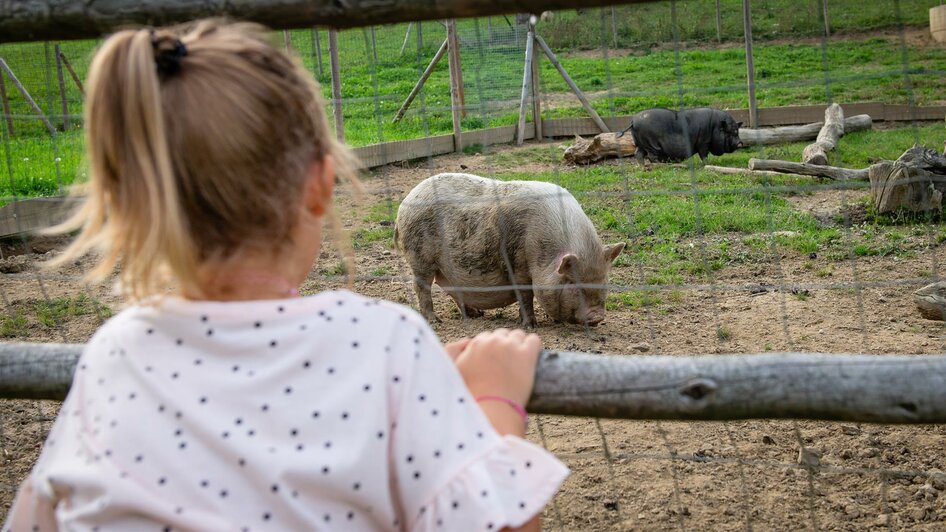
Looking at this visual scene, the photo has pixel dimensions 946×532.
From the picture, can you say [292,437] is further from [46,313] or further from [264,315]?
[46,313]

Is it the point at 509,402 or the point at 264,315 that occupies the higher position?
the point at 264,315

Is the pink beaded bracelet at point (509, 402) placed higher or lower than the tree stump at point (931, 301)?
higher

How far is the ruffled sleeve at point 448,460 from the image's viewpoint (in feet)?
4.07

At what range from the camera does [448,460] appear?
125 cm

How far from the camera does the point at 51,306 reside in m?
6.59

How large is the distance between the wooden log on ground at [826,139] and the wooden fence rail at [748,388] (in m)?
9.74

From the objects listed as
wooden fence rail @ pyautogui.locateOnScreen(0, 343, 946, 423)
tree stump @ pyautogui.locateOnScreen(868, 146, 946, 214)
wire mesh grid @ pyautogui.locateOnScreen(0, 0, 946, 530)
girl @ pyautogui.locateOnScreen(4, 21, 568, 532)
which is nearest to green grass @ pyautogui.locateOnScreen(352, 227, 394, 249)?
wire mesh grid @ pyautogui.locateOnScreen(0, 0, 946, 530)

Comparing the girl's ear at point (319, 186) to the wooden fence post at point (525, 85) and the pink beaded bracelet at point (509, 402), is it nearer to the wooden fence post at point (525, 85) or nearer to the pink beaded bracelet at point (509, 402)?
the pink beaded bracelet at point (509, 402)

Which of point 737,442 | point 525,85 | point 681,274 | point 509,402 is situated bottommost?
point 737,442

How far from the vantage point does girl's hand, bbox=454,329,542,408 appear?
154 cm

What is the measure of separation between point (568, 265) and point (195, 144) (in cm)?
520

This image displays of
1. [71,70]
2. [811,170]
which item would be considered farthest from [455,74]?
[71,70]

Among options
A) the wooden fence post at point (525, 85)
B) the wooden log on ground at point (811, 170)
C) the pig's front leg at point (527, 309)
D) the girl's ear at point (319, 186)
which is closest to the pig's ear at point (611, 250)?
the pig's front leg at point (527, 309)

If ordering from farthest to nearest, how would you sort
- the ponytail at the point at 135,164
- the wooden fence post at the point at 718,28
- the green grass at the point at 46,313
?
the wooden fence post at the point at 718,28 < the green grass at the point at 46,313 < the ponytail at the point at 135,164
